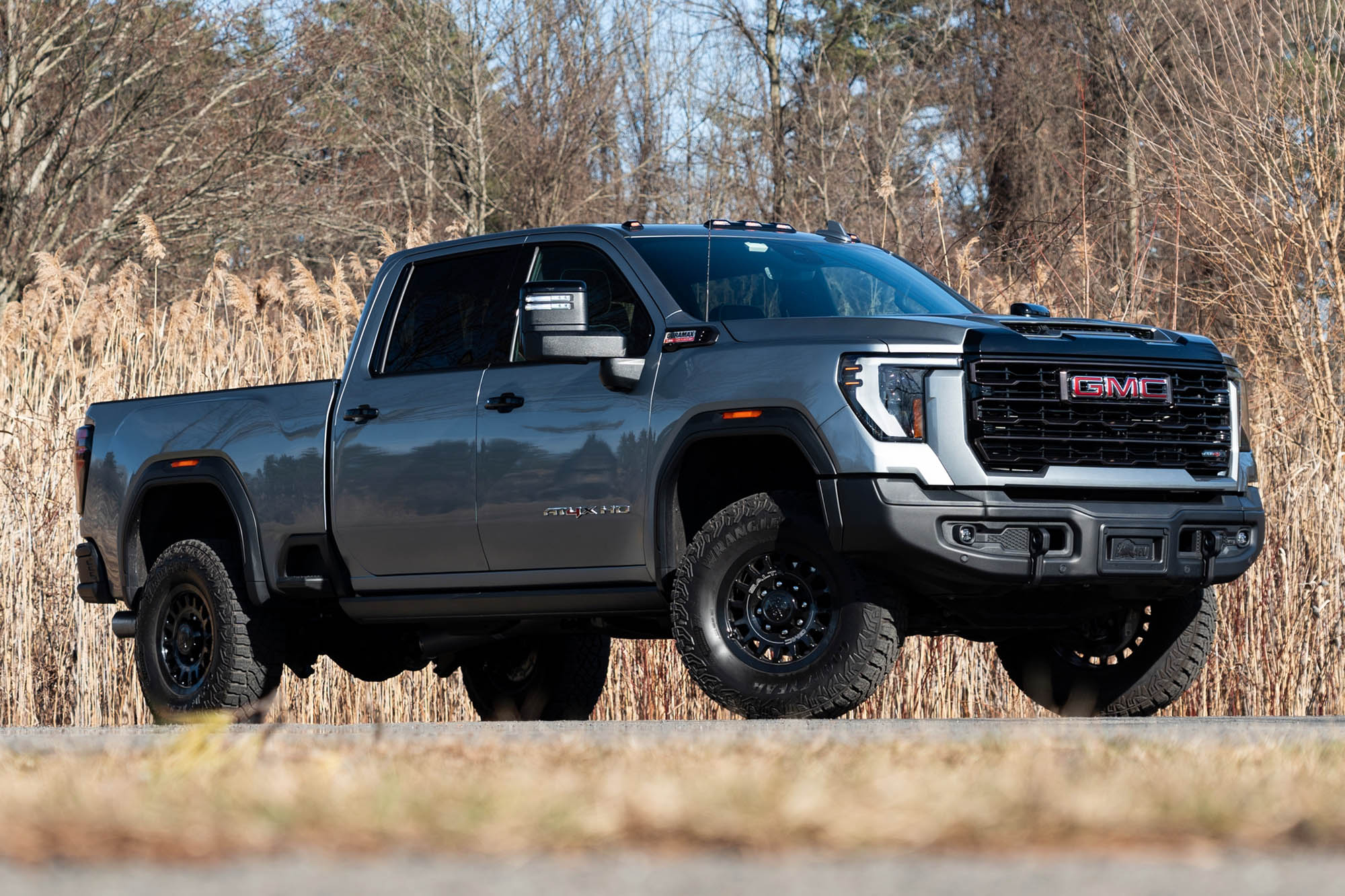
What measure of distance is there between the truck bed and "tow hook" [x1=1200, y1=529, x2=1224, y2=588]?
11.9ft

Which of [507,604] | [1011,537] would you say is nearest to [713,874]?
[1011,537]

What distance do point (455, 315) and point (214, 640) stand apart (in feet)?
5.89

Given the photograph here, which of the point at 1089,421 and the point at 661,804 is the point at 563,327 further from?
the point at 661,804

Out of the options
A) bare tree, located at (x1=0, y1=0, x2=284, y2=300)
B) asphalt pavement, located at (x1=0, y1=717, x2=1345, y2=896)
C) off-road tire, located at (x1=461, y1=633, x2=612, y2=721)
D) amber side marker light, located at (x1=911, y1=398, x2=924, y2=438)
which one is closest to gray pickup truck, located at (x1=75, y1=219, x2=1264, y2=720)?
amber side marker light, located at (x1=911, y1=398, x2=924, y2=438)

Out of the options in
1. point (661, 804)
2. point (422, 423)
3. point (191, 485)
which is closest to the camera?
point (661, 804)

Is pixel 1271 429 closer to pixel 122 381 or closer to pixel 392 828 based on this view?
pixel 122 381

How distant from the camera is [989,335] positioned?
273 inches

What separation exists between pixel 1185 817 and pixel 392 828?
135 centimetres

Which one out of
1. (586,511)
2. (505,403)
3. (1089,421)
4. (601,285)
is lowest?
(586,511)

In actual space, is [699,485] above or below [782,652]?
above

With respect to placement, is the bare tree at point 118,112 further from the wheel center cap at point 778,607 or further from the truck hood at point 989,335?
the wheel center cap at point 778,607

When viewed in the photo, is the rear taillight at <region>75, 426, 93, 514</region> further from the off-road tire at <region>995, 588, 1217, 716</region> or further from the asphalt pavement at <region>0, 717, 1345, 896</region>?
the asphalt pavement at <region>0, 717, 1345, 896</region>

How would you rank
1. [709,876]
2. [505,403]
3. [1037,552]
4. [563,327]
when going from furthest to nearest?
[505,403], [563,327], [1037,552], [709,876]

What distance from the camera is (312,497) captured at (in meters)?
8.52
